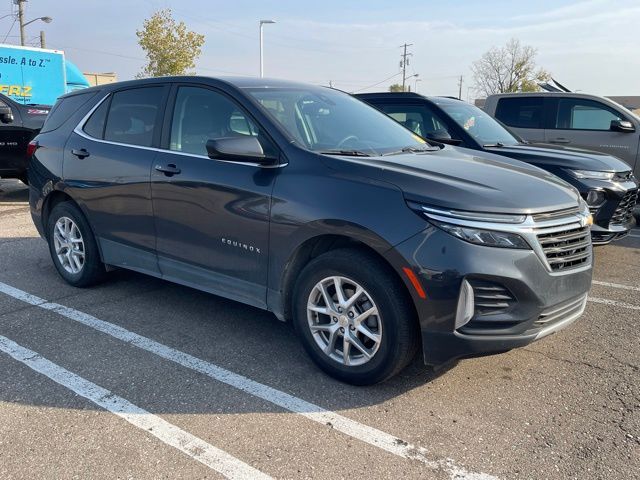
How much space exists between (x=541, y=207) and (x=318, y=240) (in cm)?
126

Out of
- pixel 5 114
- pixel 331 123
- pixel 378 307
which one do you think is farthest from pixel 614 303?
Answer: pixel 5 114

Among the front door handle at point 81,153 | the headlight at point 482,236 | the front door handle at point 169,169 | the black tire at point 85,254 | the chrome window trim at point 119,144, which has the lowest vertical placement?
the black tire at point 85,254

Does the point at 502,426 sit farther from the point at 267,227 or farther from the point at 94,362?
the point at 94,362

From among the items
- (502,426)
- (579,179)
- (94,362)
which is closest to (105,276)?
(94,362)

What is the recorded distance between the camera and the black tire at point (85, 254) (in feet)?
15.6

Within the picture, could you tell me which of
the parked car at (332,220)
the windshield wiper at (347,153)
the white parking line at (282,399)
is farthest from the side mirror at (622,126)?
the white parking line at (282,399)

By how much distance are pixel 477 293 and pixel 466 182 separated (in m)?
0.65

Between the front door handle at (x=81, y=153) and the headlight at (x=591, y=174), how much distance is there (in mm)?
4672

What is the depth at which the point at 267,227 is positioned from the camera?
3414 millimetres

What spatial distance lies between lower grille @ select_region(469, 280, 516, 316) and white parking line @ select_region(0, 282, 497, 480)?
0.76 metres

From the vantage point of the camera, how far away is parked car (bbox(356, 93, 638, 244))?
18.7ft

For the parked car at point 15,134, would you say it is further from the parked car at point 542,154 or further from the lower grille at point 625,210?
the lower grille at point 625,210

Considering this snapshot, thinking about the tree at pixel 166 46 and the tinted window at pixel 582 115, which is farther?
the tree at pixel 166 46

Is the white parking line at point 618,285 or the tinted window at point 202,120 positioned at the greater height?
the tinted window at point 202,120
